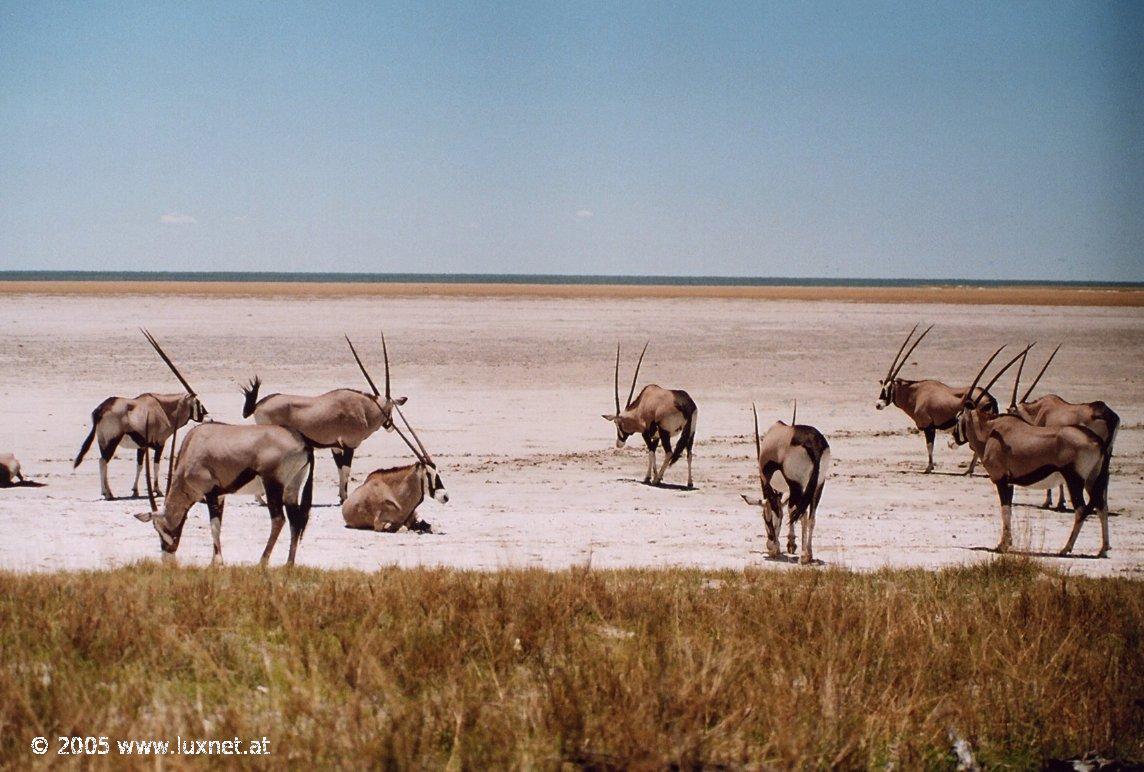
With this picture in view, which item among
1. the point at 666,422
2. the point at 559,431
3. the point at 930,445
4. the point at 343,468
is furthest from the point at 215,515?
the point at 930,445

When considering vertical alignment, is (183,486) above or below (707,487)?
above

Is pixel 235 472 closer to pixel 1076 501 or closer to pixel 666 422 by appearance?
pixel 1076 501

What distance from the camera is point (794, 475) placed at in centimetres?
1115

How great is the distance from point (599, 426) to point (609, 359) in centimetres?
1262

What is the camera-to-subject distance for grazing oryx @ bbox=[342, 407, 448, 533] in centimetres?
1262

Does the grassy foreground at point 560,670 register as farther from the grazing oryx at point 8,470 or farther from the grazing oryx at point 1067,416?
the grazing oryx at point 8,470

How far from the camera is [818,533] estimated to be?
12.9m

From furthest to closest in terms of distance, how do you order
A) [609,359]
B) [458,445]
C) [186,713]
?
[609,359] < [458,445] < [186,713]

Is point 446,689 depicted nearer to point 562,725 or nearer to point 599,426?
point 562,725

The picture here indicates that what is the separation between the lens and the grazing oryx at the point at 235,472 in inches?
381

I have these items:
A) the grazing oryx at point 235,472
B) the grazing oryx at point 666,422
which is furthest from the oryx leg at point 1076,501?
the grazing oryx at point 235,472

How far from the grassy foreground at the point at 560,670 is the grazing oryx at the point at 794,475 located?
116 inches

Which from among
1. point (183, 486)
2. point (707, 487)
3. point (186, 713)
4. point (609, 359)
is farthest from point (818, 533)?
point (609, 359)

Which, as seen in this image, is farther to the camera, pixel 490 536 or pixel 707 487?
pixel 707 487
